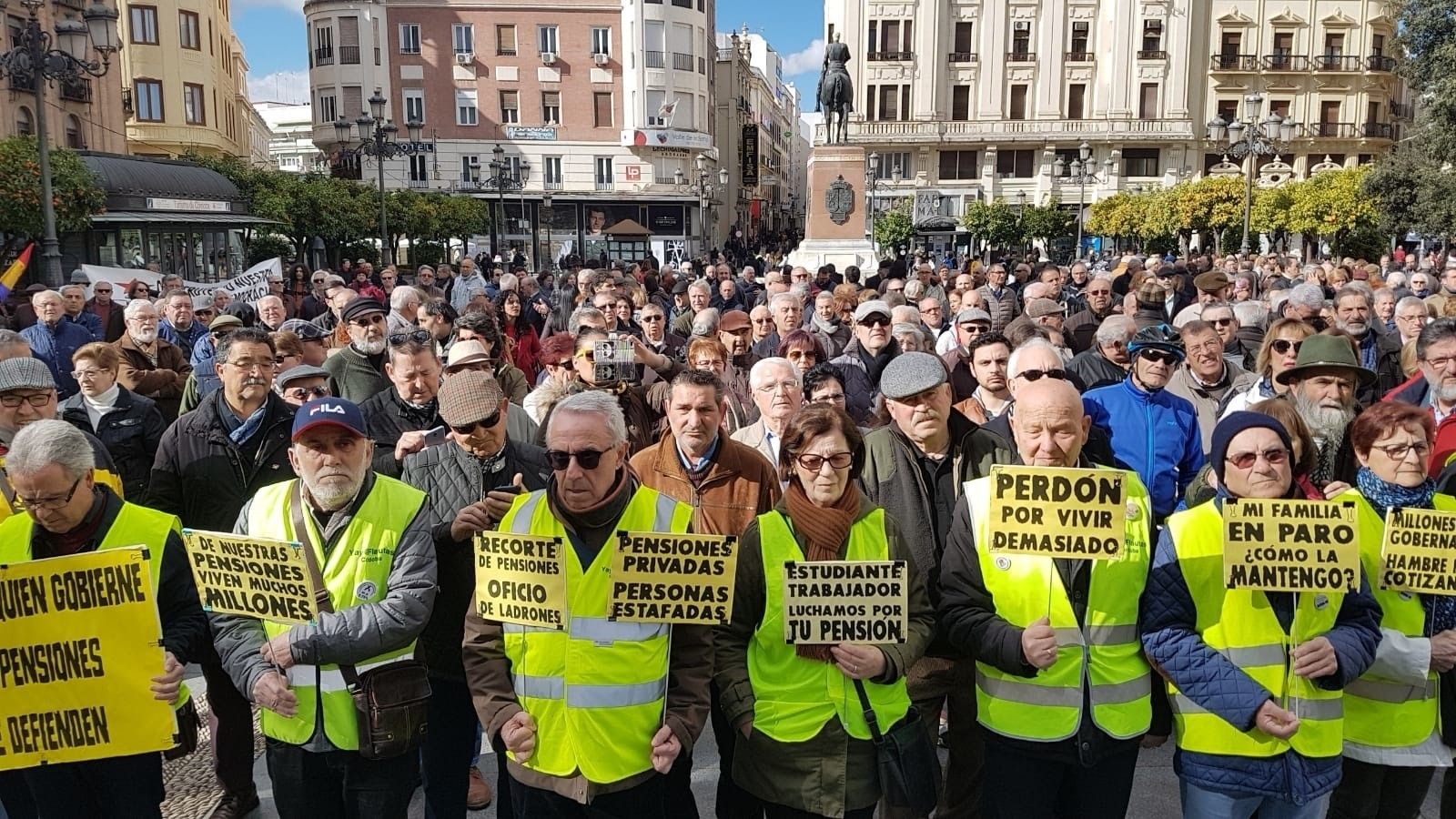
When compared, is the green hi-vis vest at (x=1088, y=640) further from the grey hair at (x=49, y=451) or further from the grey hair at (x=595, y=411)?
the grey hair at (x=49, y=451)

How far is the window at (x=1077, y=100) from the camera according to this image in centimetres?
6075

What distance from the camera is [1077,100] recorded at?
6097 cm

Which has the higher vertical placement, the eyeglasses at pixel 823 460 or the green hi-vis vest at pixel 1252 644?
the eyeglasses at pixel 823 460

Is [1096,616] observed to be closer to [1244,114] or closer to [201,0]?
[201,0]

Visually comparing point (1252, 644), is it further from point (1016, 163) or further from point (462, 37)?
point (1016, 163)

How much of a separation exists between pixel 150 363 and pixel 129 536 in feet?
15.1

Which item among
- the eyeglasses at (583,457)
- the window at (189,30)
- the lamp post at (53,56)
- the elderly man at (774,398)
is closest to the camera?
the eyeglasses at (583,457)

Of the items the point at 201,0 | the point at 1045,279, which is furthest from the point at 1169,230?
the point at 201,0

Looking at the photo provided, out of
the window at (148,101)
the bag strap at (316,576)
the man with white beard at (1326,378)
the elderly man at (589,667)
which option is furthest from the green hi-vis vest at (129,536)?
the window at (148,101)

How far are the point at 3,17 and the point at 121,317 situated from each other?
25921mm

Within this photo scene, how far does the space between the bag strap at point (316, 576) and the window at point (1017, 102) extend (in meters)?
61.9

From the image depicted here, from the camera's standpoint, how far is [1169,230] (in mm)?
36188

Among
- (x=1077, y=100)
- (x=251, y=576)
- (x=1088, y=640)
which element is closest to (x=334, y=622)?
(x=251, y=576)

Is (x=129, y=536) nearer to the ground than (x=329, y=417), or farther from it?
nearer to the ground
